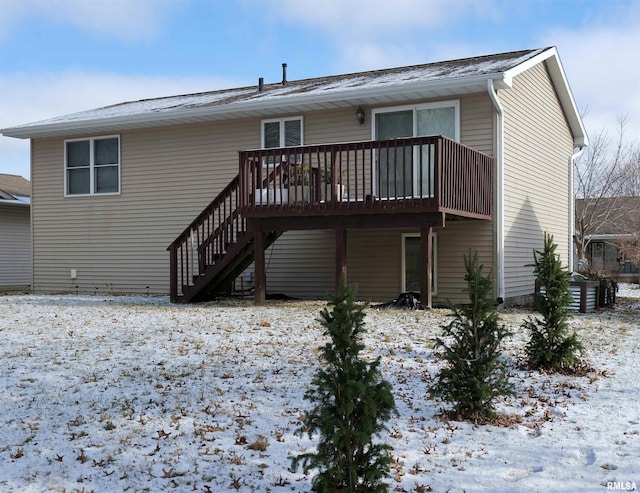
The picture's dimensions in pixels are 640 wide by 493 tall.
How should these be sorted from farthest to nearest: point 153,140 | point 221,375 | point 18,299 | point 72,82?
point 72,82 → point 153,140 → point 18,299 → point 221,375

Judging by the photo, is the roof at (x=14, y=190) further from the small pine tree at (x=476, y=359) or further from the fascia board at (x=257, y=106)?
the small pine tree at (x=476, y=359)

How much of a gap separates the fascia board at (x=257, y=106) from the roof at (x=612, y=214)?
16930 millimetres

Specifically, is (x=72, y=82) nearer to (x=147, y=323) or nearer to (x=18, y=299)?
(x=18, y=299)

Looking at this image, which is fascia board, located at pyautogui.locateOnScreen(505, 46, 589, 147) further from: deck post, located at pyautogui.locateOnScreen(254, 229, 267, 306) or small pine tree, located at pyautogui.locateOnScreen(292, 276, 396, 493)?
small pine tree, located at pyautogui.locateOnScreen(292, 276, 396, 493)

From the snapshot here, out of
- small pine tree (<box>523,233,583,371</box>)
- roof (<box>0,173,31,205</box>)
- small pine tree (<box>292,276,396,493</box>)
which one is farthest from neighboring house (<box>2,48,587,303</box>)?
small pine tree (<box>292,276,396,493</box>)

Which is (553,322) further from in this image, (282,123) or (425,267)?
(282,123)

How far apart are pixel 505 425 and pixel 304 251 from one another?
29.2 ft

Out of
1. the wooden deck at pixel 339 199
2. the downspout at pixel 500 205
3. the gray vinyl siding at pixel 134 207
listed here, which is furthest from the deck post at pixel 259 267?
the downspout at pixel 500 205

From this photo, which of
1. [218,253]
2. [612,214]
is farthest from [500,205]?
[612,214]

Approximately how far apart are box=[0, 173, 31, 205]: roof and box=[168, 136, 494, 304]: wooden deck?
1065cm

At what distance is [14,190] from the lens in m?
22.6

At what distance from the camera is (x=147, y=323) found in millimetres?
9094

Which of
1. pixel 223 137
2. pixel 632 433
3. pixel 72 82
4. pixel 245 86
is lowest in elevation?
pixel 632 433

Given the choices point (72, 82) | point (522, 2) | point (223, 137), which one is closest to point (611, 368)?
point (522, 2)
